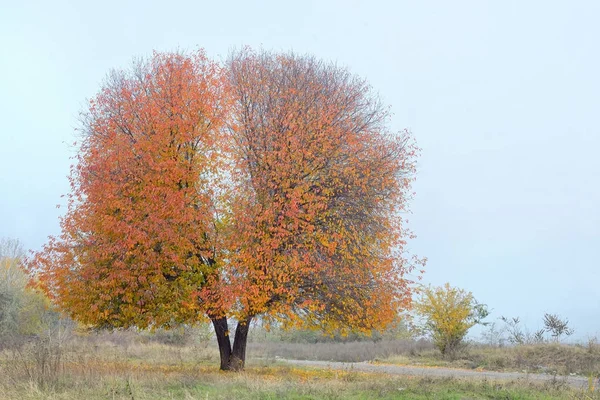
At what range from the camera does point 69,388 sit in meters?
10.9

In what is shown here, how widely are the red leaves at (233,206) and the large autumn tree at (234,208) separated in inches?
2.0

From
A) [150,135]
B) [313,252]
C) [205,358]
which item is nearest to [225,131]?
[150,135]

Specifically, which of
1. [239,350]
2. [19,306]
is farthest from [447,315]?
[19,306]

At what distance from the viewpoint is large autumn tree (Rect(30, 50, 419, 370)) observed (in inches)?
629

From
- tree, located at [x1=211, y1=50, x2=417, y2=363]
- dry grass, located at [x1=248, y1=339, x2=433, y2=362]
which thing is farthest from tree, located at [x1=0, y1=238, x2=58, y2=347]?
tree, located at [x1=211, y1=50, x2=417, y2=363]

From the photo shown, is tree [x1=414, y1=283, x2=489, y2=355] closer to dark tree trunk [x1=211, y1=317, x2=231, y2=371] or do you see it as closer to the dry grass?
the dry grass

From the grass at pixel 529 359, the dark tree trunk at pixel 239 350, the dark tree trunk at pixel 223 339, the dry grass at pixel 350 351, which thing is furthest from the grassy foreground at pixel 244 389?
the dry grass at pixel 350 351

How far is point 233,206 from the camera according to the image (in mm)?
16812

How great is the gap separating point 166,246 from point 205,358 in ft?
46.1

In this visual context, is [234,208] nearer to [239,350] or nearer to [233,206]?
[233,206]

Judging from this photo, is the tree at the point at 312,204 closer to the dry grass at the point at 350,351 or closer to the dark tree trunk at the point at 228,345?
the dark tree trunk at the point at 228,345

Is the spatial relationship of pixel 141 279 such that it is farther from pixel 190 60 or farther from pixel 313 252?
Answer: pixel 190 60

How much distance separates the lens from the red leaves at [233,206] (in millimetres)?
15961

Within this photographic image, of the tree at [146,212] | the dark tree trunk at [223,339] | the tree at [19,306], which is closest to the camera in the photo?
the tree at [146,212]
